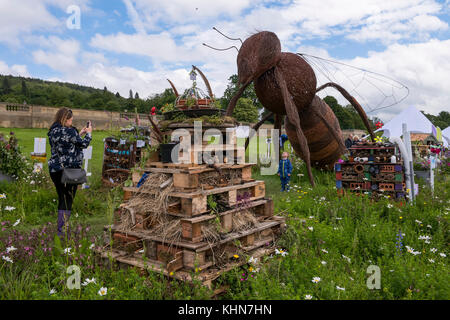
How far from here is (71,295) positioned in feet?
8.36

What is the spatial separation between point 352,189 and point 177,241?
471 cm

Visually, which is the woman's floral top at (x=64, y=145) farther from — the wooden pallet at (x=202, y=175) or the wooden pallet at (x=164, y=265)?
the wooden pallet at (x=164, y=265)

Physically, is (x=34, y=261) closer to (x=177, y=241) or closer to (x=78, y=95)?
(x=177, y=241)

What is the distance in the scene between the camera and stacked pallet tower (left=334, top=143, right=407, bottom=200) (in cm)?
614

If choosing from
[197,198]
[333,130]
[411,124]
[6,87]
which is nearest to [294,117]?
[333,130]

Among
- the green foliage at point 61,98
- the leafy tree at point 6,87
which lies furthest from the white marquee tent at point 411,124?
the leafy tree at point 6,87

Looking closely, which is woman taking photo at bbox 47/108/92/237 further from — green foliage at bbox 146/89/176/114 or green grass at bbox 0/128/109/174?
green grass at bbox 0/128/109/174

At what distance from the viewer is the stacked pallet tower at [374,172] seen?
614 centimetres

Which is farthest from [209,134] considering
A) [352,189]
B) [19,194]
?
[19,194]

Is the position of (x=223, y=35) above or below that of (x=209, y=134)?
above

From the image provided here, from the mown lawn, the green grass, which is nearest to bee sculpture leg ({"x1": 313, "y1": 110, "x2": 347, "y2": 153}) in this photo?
the mown lawn

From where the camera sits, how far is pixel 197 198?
3.00 metres

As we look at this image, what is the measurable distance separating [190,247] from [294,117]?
4.99 m

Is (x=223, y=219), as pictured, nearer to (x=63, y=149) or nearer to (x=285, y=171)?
(x=63, y=149)
